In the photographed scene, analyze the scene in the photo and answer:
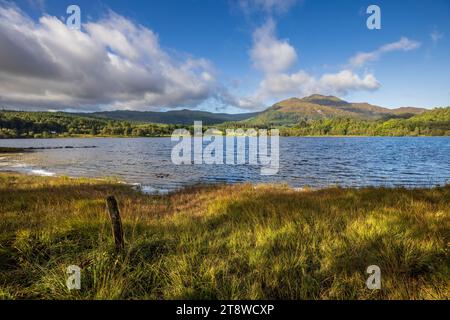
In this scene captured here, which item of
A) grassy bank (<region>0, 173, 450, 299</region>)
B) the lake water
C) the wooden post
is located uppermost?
the wooden post

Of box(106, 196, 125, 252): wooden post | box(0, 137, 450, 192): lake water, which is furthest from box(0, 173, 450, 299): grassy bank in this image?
box(0, 137, 450, 192): lake water

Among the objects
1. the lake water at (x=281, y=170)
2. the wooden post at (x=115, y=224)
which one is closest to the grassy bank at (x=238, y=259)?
the wooden post at (x=115, y=224)

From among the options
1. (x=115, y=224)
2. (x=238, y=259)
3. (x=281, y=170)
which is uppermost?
(x=115, y=224)

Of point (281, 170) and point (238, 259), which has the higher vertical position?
point (238, 259)

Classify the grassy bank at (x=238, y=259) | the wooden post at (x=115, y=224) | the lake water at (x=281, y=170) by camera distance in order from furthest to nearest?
the lake water at (x=281, y=170), the wooden post at (x=115, y=224), the grassy bank at (x=238, y=259)

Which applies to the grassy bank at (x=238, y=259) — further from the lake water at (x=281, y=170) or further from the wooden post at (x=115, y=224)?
the lake water at (x=281, y=170)

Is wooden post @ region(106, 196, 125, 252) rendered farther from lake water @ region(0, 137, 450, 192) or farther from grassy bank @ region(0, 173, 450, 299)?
lake water @ region(0, 137, 450, 192)

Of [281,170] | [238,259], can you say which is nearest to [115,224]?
[238,259]

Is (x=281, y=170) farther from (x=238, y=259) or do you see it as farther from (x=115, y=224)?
(x=115, y=224)

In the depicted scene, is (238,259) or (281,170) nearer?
(238,259)
